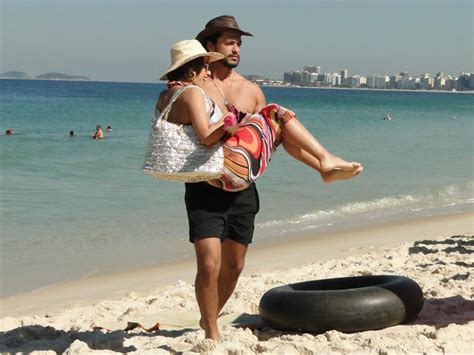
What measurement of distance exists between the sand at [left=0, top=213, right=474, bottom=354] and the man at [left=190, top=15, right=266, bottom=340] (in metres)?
0.30

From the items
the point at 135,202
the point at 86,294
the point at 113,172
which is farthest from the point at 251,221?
the point at 113,172

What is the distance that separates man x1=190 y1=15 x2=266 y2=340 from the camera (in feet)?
16.5

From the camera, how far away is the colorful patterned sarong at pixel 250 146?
501 cm

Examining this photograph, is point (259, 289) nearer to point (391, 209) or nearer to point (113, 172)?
point (391, 209)

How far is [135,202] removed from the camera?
14.2 meters

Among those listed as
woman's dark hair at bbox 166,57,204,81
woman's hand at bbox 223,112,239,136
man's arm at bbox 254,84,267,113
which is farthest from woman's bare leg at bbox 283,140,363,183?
woman's dark hair at bbox 166,57,204,81

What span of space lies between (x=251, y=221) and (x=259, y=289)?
234 centimetres

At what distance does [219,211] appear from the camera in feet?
16.8

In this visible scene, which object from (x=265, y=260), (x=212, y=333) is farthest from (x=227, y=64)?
(x=265, y=260)

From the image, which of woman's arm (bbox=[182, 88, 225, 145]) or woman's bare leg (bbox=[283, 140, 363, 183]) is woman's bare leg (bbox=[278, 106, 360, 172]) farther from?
woman's arm (bbox=[182, 88, 225, 145])

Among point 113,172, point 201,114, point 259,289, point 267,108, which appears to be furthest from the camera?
point 113,172

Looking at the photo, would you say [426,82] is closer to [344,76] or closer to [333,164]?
[344,76]

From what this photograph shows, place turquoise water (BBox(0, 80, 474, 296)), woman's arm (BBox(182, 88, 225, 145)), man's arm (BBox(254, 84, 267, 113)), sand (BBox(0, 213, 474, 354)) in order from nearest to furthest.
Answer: woman's arm (BBox(182, 88, 225, 145)) < sand (BBox(0, 213, 474, 354)) < man's arm (BBox(254, 84, 267, 113)) < turquoise water (BBox(0, 80, 474, 296))

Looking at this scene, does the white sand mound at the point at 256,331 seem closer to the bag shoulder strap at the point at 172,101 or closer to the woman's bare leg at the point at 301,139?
the woman's bare leg at the point at 301,139
